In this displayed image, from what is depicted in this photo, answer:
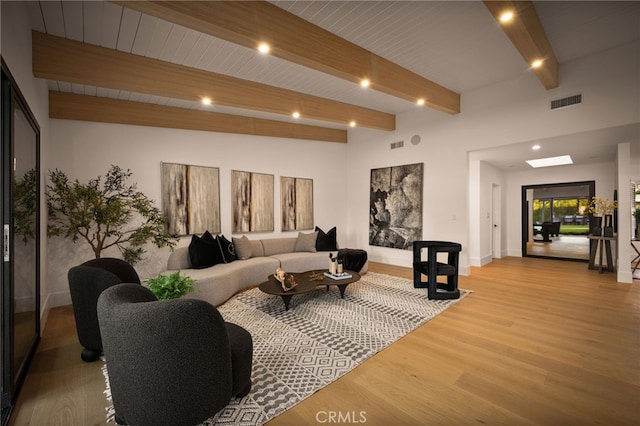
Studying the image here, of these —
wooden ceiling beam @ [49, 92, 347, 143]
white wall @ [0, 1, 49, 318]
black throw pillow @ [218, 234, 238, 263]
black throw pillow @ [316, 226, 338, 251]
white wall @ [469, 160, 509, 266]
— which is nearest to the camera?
white wall @ [0, 1, 49, 318]

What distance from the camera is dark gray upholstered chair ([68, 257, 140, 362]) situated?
7.80 ft

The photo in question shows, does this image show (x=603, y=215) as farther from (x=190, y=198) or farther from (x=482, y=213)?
(x=190, y=198)

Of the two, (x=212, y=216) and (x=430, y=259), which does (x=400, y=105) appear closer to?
(x=430, y=259)

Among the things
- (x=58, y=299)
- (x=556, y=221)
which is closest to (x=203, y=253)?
(x=58, y=299)

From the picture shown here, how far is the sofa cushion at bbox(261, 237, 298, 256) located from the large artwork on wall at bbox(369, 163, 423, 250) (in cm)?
218

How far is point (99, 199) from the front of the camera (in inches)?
155

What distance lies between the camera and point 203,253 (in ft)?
14.5

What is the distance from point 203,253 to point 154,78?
2.53 meters

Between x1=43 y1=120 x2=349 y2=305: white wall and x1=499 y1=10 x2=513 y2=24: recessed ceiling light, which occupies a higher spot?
x1=499 y1=10 x2=513 y2=24: recessed ceiling light

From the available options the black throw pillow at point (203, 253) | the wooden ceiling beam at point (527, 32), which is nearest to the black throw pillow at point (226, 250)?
the black throw pillow at point (203, 253)

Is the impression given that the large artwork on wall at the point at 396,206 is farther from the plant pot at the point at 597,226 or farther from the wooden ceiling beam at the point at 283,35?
the plant pot at the point at 597,226

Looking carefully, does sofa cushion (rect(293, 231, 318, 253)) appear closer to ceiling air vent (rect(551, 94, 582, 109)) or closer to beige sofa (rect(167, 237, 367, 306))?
beige sofa (rect(167, 237, 367, 306))

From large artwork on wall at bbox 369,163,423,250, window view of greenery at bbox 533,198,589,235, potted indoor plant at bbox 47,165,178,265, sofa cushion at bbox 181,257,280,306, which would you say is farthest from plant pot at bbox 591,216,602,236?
window view of greenery at bbox 533,198,589,235

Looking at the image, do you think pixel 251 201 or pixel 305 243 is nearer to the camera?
pixel 251 201
